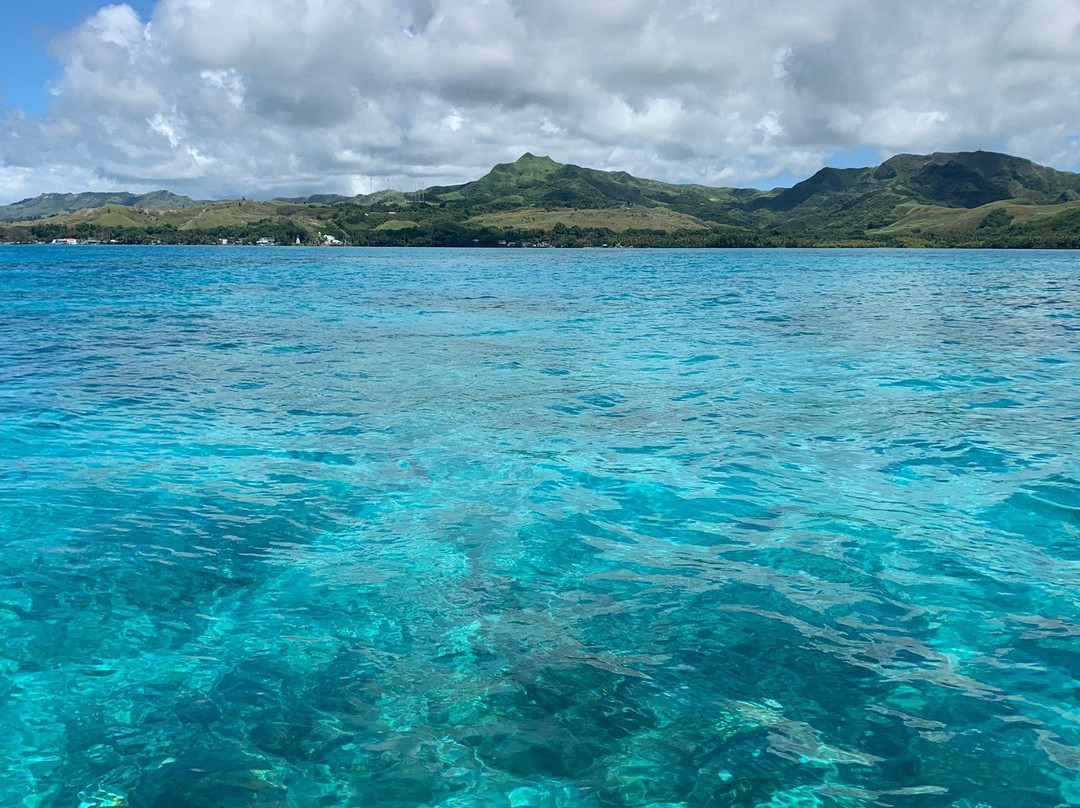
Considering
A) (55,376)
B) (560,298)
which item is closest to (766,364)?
(55,376)

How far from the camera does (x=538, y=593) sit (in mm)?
9070

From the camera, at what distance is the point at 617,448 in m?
15.3

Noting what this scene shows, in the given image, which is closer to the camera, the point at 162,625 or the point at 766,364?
the point at 162,625

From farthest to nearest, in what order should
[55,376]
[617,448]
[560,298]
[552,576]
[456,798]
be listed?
[560,298]
[55,376]
[617,448]
[552,576]
[456,798]

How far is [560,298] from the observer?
5753cm

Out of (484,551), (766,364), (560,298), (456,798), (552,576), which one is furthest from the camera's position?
(560,298)

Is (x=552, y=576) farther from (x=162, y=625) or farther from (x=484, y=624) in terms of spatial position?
(x=162, y=625)

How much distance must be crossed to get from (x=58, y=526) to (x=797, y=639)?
34.9 feet

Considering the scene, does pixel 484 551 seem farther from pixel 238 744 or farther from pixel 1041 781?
pixel 1041 781

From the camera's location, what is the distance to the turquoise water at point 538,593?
20.0 ft

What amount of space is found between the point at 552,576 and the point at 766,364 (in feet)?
60.9

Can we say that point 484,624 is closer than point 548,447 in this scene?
Yes

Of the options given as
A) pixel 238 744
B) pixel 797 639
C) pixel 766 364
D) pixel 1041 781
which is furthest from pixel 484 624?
pixel 766 364

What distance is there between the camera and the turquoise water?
6098mm
